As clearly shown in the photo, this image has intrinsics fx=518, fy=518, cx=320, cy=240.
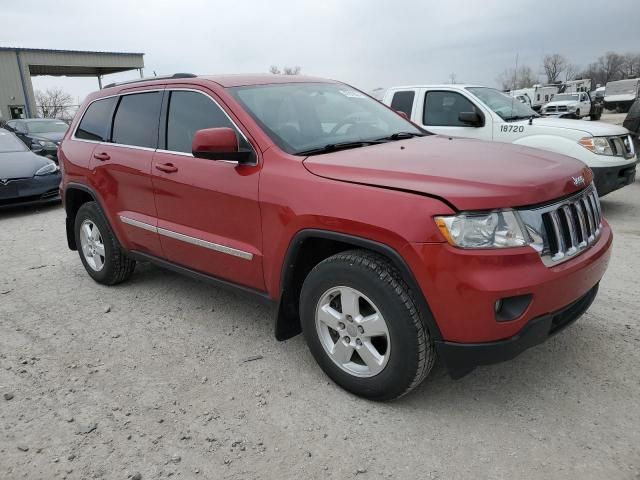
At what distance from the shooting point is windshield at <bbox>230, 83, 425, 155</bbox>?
323cm

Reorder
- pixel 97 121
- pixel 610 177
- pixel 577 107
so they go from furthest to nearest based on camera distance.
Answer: pixel 577 107 → pixel 610 177 → pixel 97 121

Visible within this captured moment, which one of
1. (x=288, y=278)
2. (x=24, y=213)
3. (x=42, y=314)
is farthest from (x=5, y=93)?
(x=288, y=278)

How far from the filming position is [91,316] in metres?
4.16

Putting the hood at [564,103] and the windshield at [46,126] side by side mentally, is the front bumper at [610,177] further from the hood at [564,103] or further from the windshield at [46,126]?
the hood at [564,103]

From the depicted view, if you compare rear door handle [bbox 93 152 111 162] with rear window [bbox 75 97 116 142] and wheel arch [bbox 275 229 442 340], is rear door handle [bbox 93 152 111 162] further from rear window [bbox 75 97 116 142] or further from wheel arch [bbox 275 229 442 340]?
wheel arch [bbox 275 229 442 340]

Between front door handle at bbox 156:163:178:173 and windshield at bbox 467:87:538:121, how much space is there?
5159mm

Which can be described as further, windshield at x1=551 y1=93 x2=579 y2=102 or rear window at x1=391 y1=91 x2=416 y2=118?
windshield at x1=551 y1=93 x2=579 y2=102

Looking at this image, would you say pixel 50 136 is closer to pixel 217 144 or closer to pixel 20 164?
pixel 20 164

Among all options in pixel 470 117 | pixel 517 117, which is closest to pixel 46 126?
pixel 470 117

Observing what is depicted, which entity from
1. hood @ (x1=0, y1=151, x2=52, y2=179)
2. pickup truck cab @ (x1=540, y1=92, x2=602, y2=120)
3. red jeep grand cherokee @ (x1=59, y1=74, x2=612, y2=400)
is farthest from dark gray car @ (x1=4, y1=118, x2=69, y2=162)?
pickup truck cab @ (x1=540, y1=92, x2=602, y2=120)

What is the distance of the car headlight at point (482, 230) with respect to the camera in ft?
7.61

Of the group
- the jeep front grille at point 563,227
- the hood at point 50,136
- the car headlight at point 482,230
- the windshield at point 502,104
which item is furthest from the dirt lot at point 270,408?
the hood at point 50,136

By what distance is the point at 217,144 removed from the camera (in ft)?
9.66

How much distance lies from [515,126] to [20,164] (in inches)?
309
